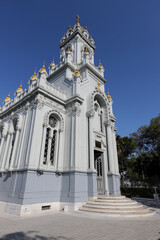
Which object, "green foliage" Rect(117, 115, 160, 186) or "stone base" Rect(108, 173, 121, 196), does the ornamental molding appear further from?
"green foliage" Rect(117, 115, 160, 186)

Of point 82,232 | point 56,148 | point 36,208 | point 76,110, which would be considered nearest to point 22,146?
point 56,148

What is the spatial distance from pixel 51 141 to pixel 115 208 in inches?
291

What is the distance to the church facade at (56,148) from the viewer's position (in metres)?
10.7

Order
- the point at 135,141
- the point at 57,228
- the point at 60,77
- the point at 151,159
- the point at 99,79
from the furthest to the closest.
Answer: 1. the point at 135,141
2. the point at 151,159
3. the point at 99,79
4. the point at 60,77
5. the point at 57,228

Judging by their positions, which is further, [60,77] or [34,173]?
[60,77]

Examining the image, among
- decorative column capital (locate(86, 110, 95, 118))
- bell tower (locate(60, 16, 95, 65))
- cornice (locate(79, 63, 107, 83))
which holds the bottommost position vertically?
decorative column capital (locate(86, 110, 95, 118))

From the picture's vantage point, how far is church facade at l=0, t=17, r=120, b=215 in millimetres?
10724

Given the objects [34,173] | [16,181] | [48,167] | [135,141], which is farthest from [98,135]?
[135,141]

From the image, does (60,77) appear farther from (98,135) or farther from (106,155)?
(106,155)

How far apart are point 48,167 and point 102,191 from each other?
6.67 metres

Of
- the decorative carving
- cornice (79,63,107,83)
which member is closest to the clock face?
the decorative carving

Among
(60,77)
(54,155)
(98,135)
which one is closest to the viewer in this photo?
(54,155)

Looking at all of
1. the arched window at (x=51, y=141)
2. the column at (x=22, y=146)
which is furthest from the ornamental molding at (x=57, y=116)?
the column at (x=22, y=146)

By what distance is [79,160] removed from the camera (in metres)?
12.4
